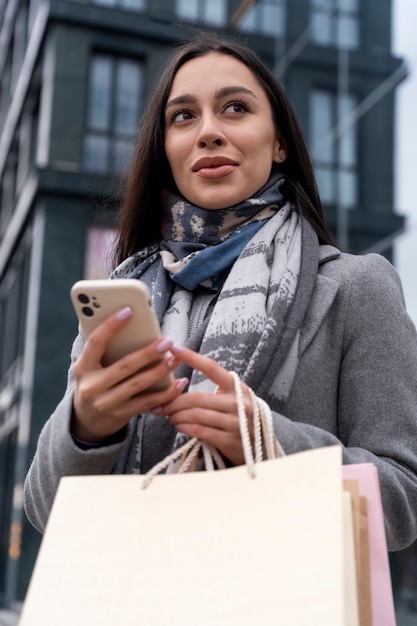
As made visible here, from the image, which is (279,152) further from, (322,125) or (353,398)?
(322,125)

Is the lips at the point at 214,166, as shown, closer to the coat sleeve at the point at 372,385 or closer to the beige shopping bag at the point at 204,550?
the coat sleeve at the point at 372,385

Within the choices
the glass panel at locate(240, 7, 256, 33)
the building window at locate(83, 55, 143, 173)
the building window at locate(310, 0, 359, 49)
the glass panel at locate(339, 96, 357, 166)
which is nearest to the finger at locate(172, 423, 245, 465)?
the glass panel at locate(339, 96, 357, 166)

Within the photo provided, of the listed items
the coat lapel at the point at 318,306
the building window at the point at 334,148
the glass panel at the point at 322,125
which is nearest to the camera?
the coat lapel at the point at 318,306

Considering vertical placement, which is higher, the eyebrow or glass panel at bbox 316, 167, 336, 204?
the eyebrow

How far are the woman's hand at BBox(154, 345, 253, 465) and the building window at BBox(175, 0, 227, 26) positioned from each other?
1374 centimetres

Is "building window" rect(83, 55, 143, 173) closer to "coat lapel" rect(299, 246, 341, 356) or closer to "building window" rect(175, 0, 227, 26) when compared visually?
"building window" rect(175, 0, 227, 26)

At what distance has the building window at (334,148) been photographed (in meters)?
9.55

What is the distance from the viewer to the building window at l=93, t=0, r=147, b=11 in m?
14.8

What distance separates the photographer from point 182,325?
1.78m

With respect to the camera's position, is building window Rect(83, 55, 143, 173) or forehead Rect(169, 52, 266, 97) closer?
forehead Rect(169, 52, 266, 97)

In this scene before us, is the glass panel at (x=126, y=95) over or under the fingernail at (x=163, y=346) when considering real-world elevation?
over

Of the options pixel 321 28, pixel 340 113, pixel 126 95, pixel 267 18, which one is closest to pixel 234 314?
pixel 340 113

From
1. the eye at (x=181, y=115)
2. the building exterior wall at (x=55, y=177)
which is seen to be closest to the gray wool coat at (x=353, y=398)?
the eye at (x=181, y=115)

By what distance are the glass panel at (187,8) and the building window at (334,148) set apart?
4983 millimetres
